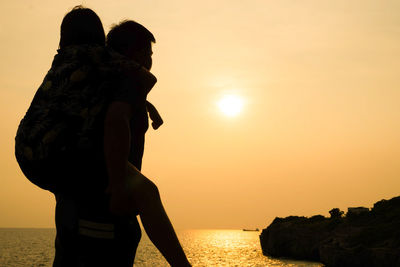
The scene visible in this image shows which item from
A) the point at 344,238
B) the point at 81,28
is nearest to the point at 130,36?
the point at 81,28

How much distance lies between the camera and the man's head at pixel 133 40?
2.78 meters

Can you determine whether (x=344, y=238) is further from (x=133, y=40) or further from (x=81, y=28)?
(x=81, y=28)

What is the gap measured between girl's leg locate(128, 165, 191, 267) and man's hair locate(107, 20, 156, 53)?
0.88 m

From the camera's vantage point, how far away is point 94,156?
92.9 inches

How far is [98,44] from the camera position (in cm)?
268

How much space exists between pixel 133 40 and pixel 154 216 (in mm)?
1158

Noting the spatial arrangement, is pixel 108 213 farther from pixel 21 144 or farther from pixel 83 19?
pixel 83 19

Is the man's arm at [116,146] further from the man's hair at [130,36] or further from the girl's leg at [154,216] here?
the man's hair at [130,36]

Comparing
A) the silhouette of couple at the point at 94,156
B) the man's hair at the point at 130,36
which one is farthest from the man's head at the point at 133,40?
the silhouette of couple at the point at 94,156

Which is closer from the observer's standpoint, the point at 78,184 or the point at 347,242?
the point at 78,184

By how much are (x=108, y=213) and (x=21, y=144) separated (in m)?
0.61

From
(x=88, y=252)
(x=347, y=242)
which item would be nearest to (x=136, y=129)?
(x=88, y=252)

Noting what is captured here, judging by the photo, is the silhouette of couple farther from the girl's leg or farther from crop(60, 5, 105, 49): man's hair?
crop(60, 5, 105, 49): man's hair

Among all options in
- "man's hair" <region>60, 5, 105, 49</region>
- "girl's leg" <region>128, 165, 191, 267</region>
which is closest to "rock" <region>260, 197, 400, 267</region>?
"girl's leg" <region>128, 165, 191, 267</region>
